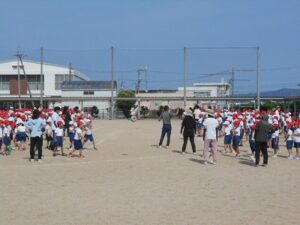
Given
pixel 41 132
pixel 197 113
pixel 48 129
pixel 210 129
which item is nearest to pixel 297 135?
pixel 210 129

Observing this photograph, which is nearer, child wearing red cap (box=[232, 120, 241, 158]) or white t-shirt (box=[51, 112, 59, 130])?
child wearing red cap (box=[232, 120, 241, 158])

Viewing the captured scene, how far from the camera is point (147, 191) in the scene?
9.21m

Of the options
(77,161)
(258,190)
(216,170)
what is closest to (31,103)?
(77,161)

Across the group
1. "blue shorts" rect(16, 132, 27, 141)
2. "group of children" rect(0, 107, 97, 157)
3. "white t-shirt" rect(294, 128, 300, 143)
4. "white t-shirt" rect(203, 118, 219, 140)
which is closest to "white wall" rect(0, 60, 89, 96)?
"group of children" rect(0, 107, 97, 157)

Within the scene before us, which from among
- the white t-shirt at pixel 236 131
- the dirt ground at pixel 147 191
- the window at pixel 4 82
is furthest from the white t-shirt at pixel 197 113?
the window at pixel 4 82

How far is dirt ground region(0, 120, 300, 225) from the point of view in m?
7.08

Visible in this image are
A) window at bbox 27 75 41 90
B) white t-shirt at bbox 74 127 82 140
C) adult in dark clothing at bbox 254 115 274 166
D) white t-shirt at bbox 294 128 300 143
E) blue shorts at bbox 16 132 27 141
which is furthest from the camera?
window at bbox 27 75 41 90

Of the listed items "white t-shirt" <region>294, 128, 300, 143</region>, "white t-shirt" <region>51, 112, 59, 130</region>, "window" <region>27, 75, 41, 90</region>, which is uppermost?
"window" <region>27, 75, 41, 90</region>

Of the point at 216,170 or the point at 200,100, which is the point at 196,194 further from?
the point at 200,100

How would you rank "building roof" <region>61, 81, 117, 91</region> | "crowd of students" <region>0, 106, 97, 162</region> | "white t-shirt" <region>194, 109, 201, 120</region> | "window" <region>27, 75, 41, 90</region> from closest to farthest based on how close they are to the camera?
"crowd of students" <region>0, 106, 97, 162</region>
"white t-shirt" <region>194, 109, 201, 120</region>
"building roof" <region>61, 81, 117, 91</region>
"window" <region>27, 75, 41, 90</region>

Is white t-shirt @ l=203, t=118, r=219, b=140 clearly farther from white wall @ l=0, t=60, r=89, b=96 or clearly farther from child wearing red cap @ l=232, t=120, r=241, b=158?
white wall @ l=0, t=60, r=89, b=96

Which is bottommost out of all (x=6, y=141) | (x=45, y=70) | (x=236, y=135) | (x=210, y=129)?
(x=6, y=141)

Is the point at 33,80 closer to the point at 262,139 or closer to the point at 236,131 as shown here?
the point at 236,131

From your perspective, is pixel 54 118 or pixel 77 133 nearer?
pixel 77 133
